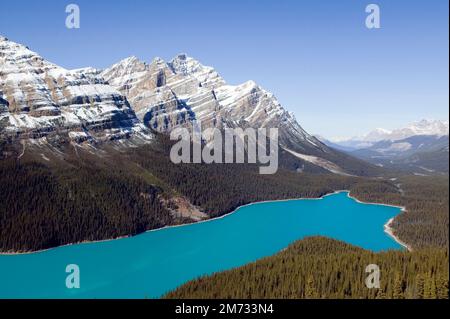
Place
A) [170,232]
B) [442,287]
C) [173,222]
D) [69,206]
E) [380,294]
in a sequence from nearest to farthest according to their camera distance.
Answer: [442,287], [380,294], [69,206], [170,232], [173,222]

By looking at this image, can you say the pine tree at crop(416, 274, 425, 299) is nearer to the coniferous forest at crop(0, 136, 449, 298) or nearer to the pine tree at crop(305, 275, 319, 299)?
the coniferous forest at crop(0, 136, 449, 298)

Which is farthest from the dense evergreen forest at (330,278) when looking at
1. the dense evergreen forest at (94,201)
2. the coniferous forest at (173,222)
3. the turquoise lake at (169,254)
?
the dense evergreen forest at (94,201)

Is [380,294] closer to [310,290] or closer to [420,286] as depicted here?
[420,286]

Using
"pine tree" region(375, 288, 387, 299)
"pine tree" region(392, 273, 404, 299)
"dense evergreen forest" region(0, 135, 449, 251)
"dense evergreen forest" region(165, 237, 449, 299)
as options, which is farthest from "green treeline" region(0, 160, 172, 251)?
"pine tree" region(392, 273, 404, 299)

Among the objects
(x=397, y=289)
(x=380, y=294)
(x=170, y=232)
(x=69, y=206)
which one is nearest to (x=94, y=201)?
(x=69, y=206)

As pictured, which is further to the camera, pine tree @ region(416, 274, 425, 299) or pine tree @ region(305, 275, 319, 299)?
pine tree @ region(305, 275, 319, 299)

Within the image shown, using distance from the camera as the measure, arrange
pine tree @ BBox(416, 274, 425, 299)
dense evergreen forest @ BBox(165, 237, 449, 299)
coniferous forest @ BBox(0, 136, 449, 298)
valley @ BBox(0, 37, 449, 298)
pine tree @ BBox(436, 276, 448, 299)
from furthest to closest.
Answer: valley @ BBox(0, 37, 449, 298), coniferous forest @ BBox(0, 136, 449, 298), dense evergreen forest @ BBox(165, 237, 449, 299), pine tree @ BBox(416, 274, 425, 299), pine tree @ BBox(436, 276, 448, 299)
